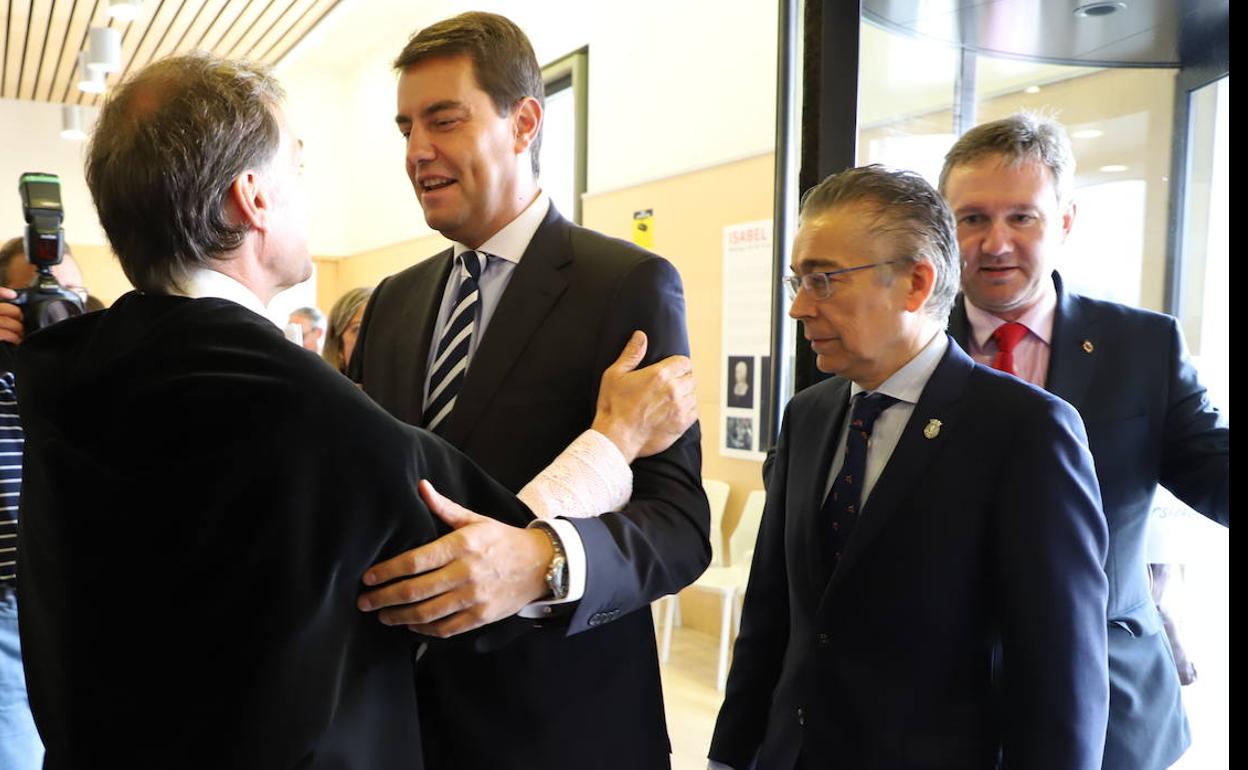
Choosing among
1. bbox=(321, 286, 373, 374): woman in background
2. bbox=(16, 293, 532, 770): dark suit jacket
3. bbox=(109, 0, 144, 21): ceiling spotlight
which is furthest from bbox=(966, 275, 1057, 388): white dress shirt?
bbox=(109, 0, 144, 21): ceiling spotlight

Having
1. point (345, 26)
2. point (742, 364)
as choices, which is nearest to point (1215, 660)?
point (742, 364)

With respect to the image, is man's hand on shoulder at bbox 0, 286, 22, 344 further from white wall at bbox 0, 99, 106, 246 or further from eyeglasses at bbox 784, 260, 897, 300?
white wall at bbox 0, 99, 106, 246

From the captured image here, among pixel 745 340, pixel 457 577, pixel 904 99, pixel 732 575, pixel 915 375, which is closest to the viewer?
pixel 457 577

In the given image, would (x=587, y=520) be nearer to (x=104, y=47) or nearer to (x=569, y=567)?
(x=569, y=567)

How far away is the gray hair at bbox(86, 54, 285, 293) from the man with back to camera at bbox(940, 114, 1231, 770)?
1307 mm

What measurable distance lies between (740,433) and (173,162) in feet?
16.7

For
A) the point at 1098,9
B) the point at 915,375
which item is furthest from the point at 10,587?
the point at 1098,9

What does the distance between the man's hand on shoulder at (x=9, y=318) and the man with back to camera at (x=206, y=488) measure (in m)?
1.31

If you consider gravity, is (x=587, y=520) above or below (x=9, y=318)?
below

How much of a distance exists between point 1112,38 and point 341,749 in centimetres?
174

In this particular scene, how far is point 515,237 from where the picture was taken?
66.1 inches

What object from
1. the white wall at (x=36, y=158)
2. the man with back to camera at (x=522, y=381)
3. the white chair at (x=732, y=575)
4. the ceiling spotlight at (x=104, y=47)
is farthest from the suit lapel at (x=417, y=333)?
the white wall at (x=36, y=158)

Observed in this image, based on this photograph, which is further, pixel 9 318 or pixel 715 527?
pixel 715 527

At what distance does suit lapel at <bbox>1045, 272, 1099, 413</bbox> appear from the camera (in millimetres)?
1725
